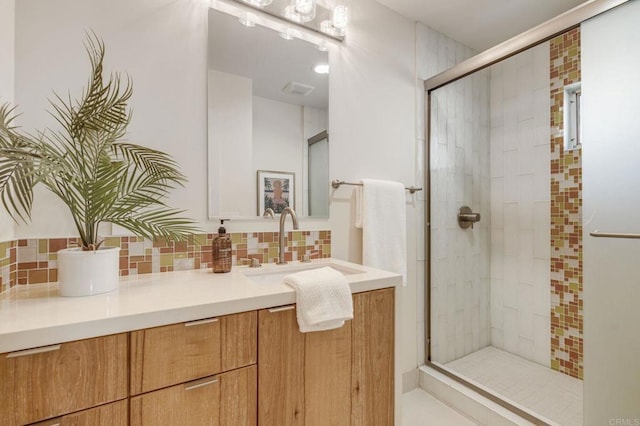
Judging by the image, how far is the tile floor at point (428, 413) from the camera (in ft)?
5.08

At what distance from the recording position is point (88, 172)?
0.90m

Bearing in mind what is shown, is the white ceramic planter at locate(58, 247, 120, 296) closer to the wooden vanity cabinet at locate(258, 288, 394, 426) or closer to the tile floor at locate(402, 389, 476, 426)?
the wooden vanity cabinet at locate(258, 288, 394, 426)

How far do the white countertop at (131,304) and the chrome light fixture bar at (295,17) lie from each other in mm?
1179

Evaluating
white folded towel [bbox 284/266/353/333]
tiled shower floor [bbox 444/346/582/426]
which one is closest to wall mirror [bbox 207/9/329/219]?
white folded towel [bbox 284/266/353/333]

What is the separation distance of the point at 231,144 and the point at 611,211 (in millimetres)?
1571

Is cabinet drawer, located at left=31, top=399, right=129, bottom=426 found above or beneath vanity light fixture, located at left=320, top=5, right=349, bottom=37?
beneath

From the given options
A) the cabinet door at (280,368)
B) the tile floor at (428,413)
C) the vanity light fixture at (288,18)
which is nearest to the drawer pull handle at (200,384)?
the cabinet door at (280,368)

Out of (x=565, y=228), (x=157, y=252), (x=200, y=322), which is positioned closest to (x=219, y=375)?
(x=200, y=322)

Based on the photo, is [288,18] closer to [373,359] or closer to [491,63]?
[491,63]

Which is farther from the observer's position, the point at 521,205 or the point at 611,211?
the point at 521,205

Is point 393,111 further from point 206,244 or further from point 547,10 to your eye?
point 206,244

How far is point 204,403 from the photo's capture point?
30.5 inches

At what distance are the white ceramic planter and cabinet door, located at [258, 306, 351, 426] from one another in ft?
1.61

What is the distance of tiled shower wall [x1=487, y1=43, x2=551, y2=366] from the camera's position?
2.04 m
